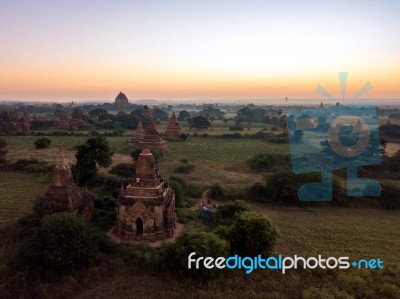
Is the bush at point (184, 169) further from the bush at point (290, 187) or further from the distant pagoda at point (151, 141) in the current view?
the bush at point (290, 187)

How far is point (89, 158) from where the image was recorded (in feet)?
99.5

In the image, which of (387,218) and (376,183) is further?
(376,183)

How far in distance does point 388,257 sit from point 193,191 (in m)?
16.4

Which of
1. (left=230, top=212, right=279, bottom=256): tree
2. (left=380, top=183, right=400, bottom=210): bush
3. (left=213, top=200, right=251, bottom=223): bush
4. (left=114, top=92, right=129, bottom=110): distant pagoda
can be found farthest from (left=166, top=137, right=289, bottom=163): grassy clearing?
(left=114, top=92, right=129, bottom=110): distant pagoda

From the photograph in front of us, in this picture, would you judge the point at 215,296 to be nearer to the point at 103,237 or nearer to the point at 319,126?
the point at 103,237

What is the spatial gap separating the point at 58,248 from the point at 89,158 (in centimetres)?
1532

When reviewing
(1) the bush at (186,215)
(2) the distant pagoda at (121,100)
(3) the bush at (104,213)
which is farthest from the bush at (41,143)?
(2) the distant pagoda at (121,100)

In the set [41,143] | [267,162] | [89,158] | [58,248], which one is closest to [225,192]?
[267,162]

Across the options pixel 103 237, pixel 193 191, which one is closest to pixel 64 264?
pixel 103 237

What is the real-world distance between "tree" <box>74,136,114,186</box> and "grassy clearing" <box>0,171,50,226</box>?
3714 millimetres

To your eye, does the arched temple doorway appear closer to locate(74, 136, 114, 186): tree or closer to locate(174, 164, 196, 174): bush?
locate(74, 136, 114, 186): tree

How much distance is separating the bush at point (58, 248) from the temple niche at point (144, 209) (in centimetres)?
334

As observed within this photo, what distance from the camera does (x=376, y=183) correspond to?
30719 mm

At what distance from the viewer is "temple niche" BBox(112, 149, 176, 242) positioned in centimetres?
1961
